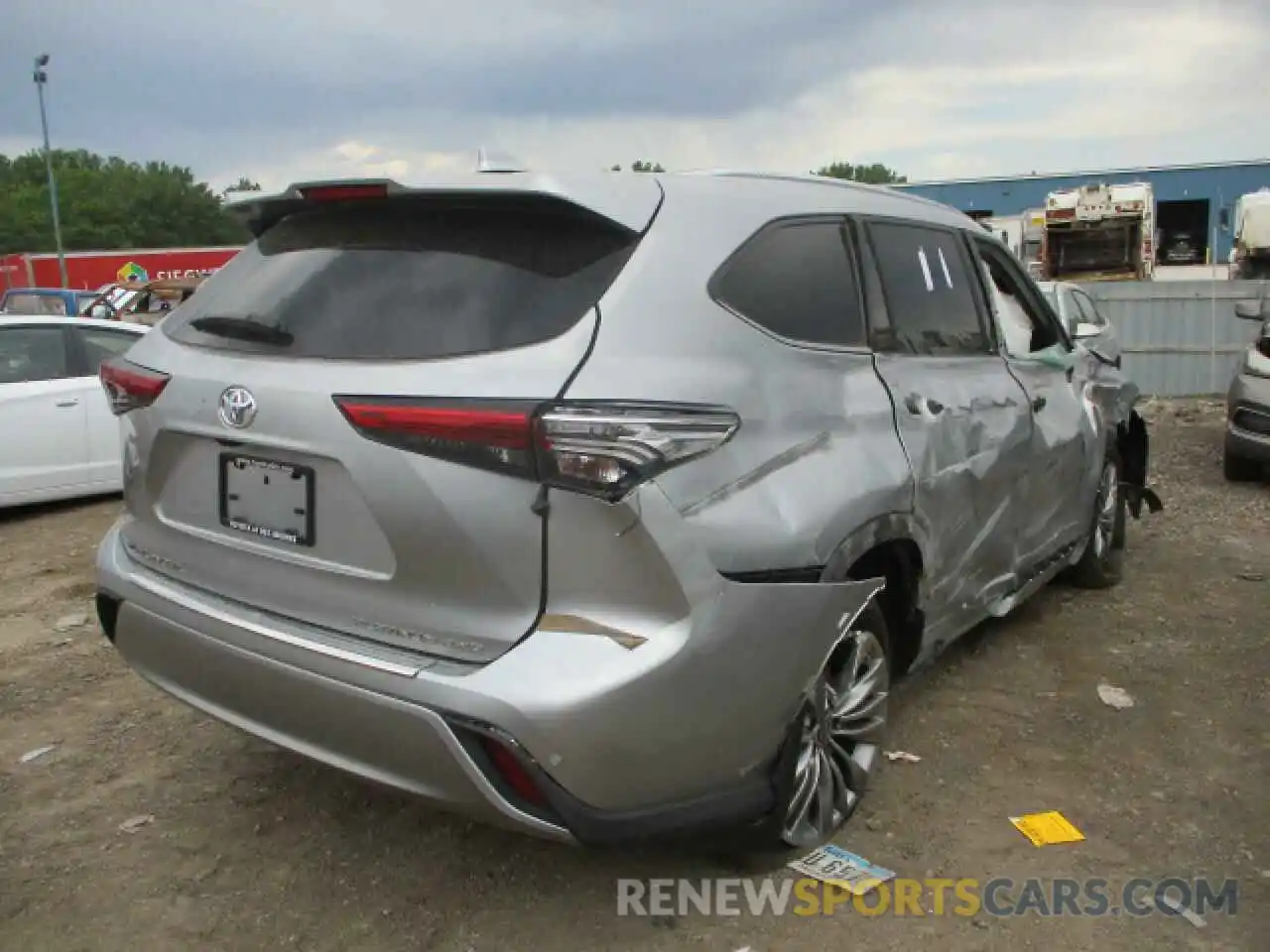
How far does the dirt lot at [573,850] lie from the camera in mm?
2742

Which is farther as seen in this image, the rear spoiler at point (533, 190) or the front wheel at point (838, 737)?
the front wheel at point (838, 737)

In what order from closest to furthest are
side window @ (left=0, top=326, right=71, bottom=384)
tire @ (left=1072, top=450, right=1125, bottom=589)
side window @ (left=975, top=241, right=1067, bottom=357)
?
side window @ (left=975, top=241, right=1067, bottom=357)
tire @ (left=1072, top=450, right=1125, bottom=589)
side window @ (left=0, top=326, right=71, bottom=384)

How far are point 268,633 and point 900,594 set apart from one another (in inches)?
70.7

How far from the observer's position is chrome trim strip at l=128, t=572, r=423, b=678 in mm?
2338

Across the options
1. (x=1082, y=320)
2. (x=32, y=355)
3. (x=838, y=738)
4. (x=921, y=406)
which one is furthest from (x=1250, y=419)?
(x=32, y=355)

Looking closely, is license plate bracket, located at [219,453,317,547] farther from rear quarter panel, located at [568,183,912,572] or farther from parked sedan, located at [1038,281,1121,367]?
parked sedan, located at [1038,281,1121,367]

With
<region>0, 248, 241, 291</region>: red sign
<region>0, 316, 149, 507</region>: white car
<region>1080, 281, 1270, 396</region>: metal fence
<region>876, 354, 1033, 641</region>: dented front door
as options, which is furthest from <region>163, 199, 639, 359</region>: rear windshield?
<region>0, 248, 241, 291</region>: red sign

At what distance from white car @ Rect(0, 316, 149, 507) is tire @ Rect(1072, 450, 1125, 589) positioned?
574cm

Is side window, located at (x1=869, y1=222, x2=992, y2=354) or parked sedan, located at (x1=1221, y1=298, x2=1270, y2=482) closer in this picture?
side window, located at (x1=869, y1=222, x2=992, y2=354)

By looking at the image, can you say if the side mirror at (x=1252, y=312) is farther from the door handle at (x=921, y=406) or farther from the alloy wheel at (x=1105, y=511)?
the door handle at (x=921, y=406)

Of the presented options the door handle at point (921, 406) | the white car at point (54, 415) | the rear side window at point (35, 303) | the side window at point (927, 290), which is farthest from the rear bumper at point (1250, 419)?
the rear side window at point (35, 303)

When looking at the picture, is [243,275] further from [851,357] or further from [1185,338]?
[1185,338]

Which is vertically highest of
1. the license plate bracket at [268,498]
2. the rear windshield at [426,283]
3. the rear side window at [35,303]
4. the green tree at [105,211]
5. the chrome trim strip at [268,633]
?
the green tree at [105,211]

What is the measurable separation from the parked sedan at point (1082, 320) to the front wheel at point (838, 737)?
2271 mm
